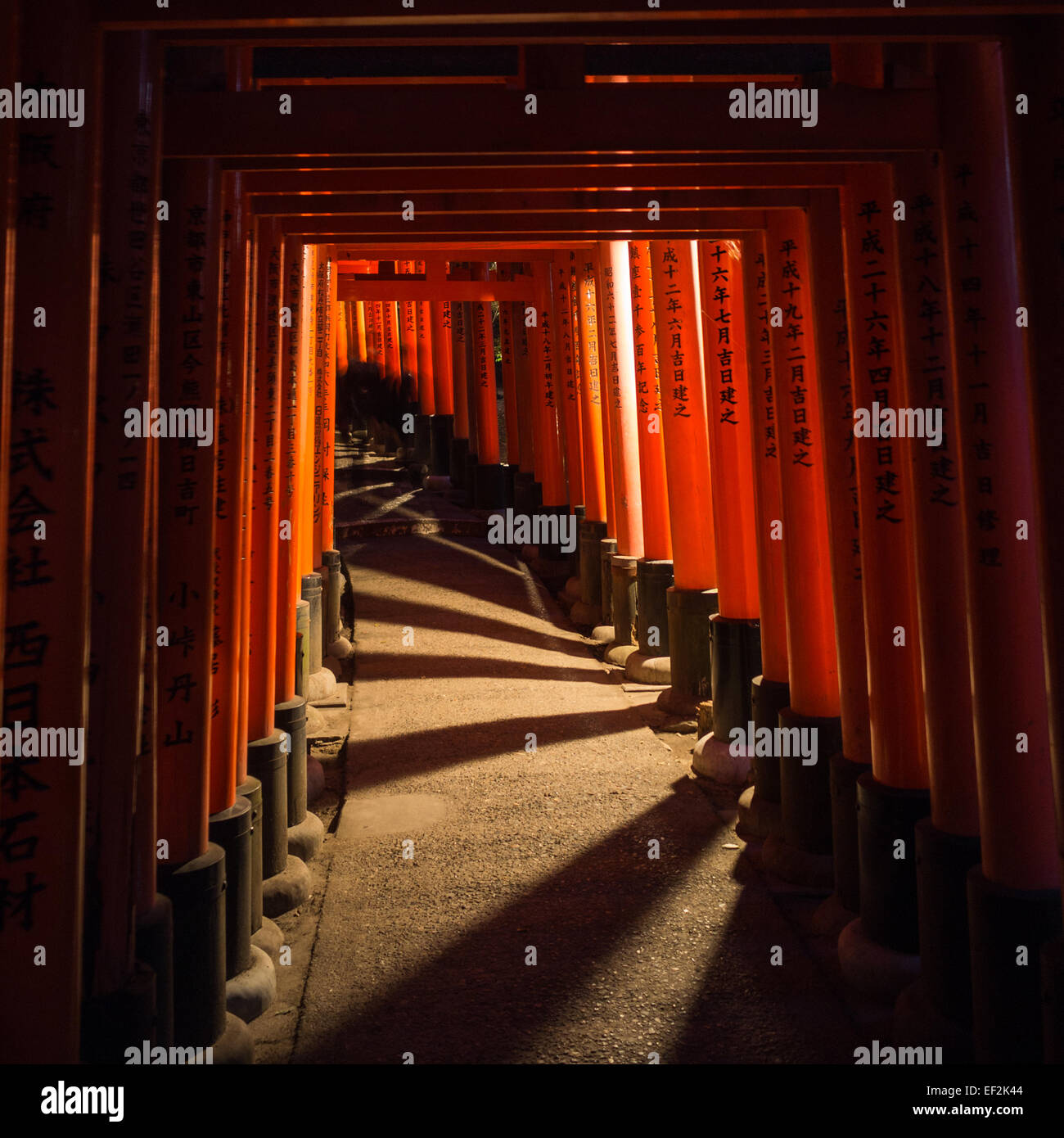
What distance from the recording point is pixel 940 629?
2.81 m

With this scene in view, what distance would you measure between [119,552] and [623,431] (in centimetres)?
600

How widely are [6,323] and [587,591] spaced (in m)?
8.40

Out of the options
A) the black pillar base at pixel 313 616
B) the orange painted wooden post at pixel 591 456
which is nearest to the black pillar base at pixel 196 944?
the black pillar base at pixel 313 616

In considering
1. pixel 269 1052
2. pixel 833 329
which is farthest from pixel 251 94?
pixel 269 1052

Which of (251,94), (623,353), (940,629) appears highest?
(623,353)

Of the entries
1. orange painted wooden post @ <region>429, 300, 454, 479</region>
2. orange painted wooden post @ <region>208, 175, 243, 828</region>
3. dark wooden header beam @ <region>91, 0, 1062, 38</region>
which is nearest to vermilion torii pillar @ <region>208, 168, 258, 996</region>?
orange painted wooden post @ <region>208, 175, 243, 828</region>

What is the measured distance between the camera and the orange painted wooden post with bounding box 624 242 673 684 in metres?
7.50

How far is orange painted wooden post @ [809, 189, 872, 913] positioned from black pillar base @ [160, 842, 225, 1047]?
7.10 ft

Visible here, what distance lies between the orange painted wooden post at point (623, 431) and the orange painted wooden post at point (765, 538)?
313cm

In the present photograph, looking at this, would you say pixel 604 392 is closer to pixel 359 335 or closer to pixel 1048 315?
pixel 1048 315

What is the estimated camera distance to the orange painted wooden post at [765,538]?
451 cm

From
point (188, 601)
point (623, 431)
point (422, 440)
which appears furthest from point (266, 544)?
point (422, 440)

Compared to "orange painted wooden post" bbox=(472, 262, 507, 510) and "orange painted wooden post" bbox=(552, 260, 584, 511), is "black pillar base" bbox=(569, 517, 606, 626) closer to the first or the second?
"orange painted wooden post" bbox=(552, 260, 584, 511)
